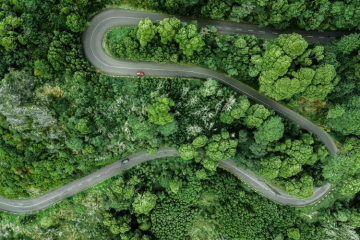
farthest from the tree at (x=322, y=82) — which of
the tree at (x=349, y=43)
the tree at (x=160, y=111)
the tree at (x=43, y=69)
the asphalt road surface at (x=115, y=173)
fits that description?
the tree at (x=43, y=69)

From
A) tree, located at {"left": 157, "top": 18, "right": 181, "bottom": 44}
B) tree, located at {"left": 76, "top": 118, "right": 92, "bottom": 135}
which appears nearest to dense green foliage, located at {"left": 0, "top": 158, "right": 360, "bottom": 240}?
tree, located at {"left": 76, "top": 118, "right": 92, "bottom": 135}

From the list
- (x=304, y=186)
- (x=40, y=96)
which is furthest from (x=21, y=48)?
(x=304, y=186)

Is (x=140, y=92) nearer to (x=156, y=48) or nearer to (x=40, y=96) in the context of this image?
(x=156, y=48)

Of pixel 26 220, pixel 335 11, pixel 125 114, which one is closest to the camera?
pixel 335 11

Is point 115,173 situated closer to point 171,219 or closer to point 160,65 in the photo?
point 171,219

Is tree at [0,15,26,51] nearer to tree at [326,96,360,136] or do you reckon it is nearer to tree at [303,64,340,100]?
tree at [303,64,340,100]

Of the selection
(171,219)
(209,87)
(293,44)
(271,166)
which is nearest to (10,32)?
(209,87)
